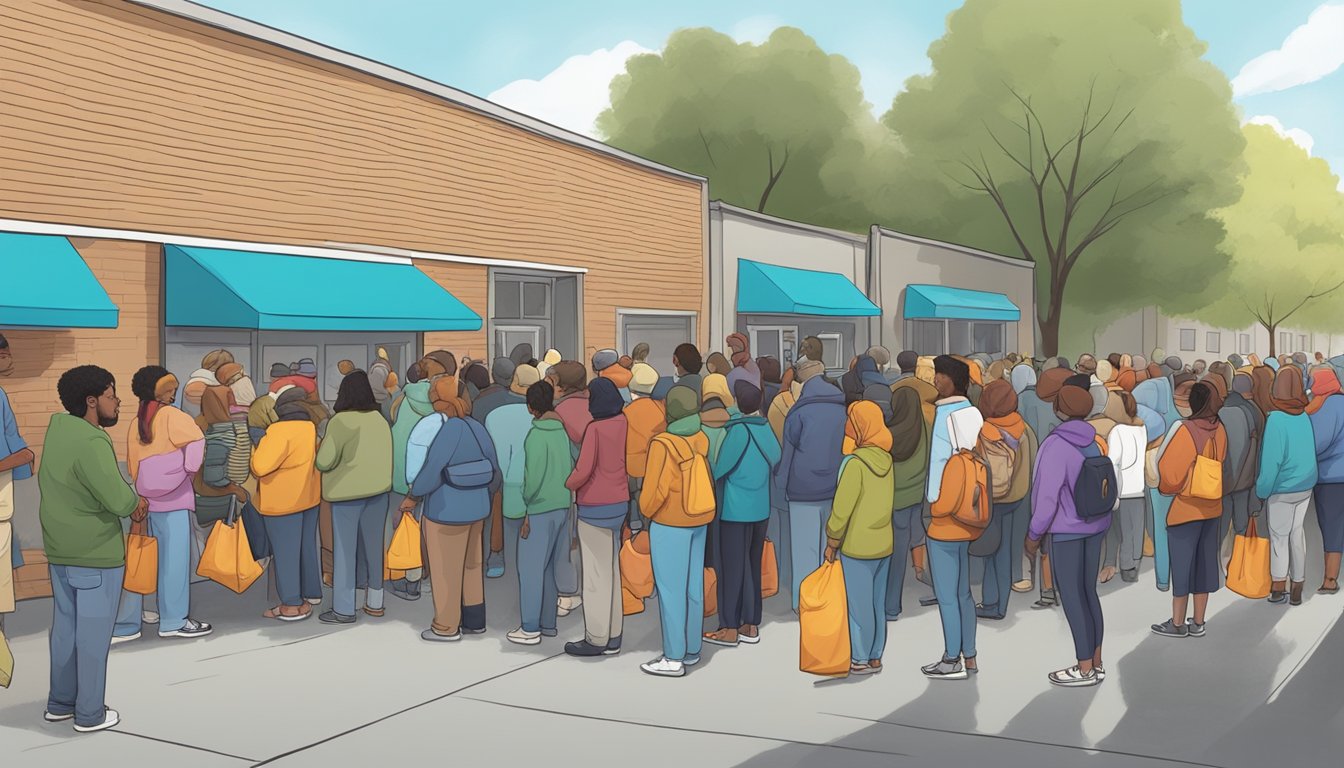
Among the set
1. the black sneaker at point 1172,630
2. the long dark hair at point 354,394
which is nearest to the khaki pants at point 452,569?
the long dark hair at point 354,394

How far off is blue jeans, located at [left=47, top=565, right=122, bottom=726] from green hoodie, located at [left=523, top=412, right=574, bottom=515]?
2.67 meters

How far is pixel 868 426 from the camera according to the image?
7191 millimetres

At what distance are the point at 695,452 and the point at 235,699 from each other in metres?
3.11

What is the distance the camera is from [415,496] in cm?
820

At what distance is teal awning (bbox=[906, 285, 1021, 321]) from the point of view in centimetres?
3028

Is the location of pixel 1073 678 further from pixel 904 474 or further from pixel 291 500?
pixel 291 500

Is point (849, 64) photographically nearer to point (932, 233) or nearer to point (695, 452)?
point (932, 233)

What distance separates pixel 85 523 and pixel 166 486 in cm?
200

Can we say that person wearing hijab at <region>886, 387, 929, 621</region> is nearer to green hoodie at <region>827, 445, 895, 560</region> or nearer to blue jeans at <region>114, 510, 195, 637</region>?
green hoodie at <region>827, 445, 895, 560</region>

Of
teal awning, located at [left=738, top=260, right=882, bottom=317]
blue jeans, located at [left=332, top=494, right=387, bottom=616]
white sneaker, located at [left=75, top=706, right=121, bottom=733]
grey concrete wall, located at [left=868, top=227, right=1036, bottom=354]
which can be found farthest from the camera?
grey concrete wall, located at [left=868, top=227, right=1036, bottom=354]

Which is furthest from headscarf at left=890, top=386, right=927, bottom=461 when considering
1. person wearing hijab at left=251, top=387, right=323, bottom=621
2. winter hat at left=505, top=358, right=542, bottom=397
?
person wearing hijab at left=251, top=387, right=323, bottom=621

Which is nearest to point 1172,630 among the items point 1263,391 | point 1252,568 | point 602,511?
point 1252,568

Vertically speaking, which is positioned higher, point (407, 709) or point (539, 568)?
point (539, 568)

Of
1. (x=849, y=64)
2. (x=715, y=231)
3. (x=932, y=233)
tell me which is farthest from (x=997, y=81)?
(x=715, y=231)
